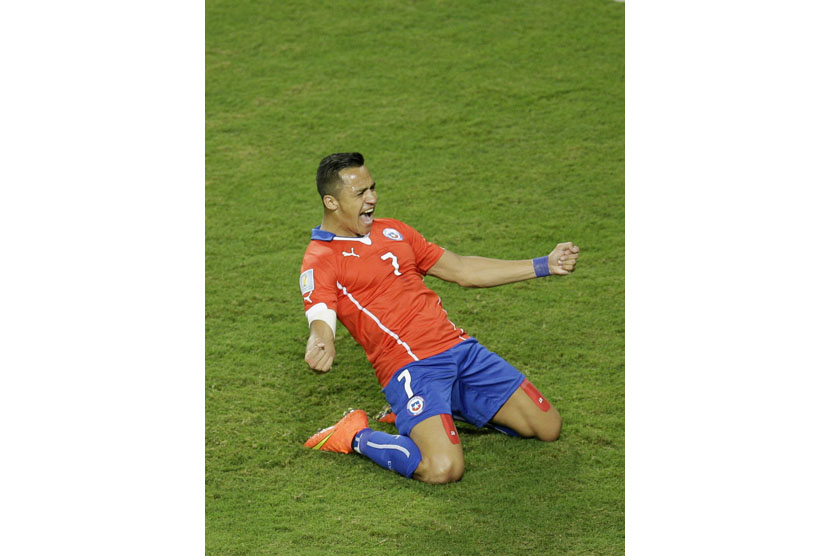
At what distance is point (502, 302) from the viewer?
4.71 metres

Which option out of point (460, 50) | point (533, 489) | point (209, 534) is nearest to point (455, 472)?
point (533, 489)

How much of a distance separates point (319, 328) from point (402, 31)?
4009 mm

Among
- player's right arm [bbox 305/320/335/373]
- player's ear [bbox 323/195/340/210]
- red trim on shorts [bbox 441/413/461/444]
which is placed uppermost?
player's ear [bbox 323/195/340/210]

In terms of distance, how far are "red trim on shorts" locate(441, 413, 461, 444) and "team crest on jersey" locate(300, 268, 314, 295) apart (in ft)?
2.04

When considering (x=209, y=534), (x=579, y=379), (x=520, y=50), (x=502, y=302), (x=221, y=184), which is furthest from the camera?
(x=520, y=50)

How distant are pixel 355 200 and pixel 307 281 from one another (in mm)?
338

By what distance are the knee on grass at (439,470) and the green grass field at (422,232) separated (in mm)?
39

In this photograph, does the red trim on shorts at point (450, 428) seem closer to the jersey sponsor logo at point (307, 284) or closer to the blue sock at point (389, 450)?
the blue sock at point (389, 450)

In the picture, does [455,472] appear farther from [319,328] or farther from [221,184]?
[221,184]

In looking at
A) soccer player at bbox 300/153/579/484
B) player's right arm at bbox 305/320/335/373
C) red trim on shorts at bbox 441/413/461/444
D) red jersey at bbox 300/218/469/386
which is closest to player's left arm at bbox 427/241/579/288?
soccer player at bbox 300/153/579/484

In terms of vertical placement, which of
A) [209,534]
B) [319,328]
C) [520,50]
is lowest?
[209,534]

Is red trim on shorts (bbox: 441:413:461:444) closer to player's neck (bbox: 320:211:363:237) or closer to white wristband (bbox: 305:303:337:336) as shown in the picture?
white wristband (bbox: 305:303:337:336)

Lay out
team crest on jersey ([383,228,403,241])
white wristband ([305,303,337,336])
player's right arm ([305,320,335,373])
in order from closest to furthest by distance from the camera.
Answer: player's right arm ([305,320,335,373])
white wristband ([305,303,337,336])
team crest on jersey ([383,228,403,241])

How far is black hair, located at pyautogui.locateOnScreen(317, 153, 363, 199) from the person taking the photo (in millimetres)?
3619
